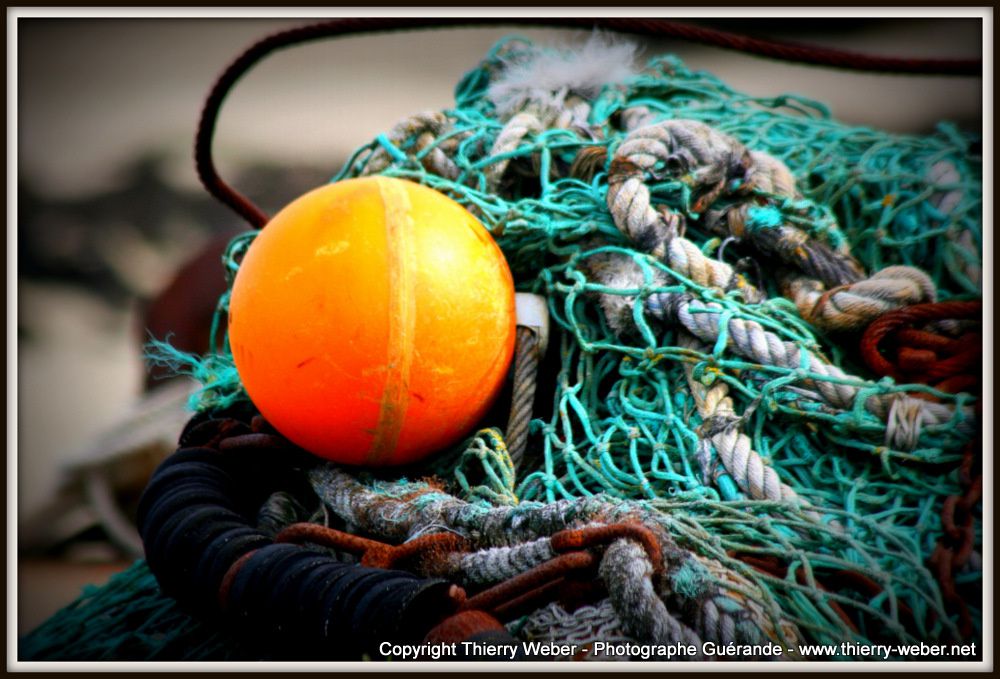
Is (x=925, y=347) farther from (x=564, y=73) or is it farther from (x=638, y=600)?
(x=564, y=73)

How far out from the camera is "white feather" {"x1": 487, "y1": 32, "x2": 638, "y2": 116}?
2836 millimetres

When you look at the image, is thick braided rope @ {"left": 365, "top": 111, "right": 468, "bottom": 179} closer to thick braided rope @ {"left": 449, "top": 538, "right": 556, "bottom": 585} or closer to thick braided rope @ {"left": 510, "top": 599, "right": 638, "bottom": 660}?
thick braided rope @ {"left": 449, "top": 538, "right": 556, "bottom": 585}

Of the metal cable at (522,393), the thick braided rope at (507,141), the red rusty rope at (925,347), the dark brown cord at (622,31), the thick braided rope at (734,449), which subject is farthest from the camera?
the dark brown cord at (622,31)

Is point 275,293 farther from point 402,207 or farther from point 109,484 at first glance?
point 109,484

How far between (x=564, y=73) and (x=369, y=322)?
1300 mm

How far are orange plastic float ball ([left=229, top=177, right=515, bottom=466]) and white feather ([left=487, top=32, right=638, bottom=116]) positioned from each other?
84 cm

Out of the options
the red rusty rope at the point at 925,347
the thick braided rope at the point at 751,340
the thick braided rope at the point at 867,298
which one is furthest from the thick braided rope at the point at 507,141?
the red rusty rope at the point at 925,347

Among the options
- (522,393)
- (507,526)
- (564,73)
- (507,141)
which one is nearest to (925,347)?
(522,393)

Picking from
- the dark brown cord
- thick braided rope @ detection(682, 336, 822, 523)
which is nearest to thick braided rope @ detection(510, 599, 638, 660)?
thick braided rope @ detection(682, 336, 822, 523)

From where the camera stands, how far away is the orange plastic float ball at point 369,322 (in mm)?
1933

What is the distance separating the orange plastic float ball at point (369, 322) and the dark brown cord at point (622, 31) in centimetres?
84

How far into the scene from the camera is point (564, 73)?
2.87 metres

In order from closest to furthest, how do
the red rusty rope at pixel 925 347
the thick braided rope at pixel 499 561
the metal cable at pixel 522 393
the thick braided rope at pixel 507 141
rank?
the thick braided rope at pixel 499 561 → the red rusty rope at pixel 925 347 → the metal cable at pixel 522 393 → the thick braided rope at pixel 507 141

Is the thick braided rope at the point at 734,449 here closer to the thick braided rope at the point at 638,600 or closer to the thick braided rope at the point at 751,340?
the thick braided rope at the point at 751,340
